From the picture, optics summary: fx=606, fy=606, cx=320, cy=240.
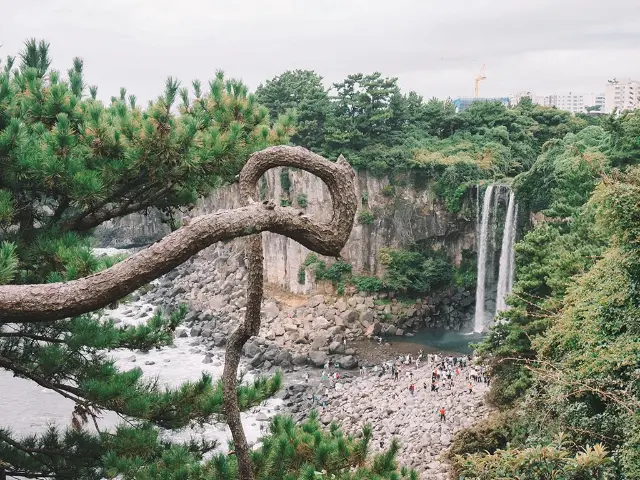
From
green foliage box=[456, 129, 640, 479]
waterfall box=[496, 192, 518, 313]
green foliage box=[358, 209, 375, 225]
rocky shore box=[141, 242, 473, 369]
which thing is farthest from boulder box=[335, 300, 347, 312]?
green foliage box=[456, 129, 640, 479]

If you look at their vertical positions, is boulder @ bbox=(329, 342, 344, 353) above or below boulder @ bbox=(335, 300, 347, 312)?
below

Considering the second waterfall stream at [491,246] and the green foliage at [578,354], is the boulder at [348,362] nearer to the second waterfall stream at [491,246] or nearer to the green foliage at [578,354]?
the second waterfall stream at [491,246]

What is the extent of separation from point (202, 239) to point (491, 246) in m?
27.4

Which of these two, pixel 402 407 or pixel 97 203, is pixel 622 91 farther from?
pixel 97 203

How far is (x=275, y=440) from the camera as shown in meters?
5.47

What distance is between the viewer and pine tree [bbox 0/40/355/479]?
Answer: 571cm

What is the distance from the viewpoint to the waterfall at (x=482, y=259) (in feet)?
95.1

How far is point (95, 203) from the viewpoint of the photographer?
6219 mm


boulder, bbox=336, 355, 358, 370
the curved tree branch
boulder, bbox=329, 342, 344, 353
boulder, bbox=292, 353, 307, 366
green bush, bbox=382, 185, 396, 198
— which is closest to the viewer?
the curved tree branch

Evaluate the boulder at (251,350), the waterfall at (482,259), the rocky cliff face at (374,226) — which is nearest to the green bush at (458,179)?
the rocky cliff face at (374,226)

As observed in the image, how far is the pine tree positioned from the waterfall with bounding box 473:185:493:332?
23.4 m

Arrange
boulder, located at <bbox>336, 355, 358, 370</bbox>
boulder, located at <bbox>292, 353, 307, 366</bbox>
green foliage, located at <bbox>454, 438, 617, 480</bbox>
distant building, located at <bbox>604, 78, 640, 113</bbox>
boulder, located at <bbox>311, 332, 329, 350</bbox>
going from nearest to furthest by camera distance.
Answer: green foliage, located at <bbox>454, 438, 617, 480</bbox>
boulder, located at <bbox>336, 355, 358, 370</bbox>
boulder, located at <bbox>292, 353, 307, 366</bbox>
boulder, located at <bbox>311, 332, 329, 350</bbox>
distant building, located at <bbox>604, 78, 640, 113</bbox>

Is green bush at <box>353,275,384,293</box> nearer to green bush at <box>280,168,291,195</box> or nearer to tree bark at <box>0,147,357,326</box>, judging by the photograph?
green bush at <box>280,168,291,195</box>

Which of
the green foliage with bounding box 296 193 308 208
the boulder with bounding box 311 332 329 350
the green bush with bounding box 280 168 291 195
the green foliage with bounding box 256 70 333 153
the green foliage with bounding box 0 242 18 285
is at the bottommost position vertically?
the boulder with bounding box 311 332 329 350
